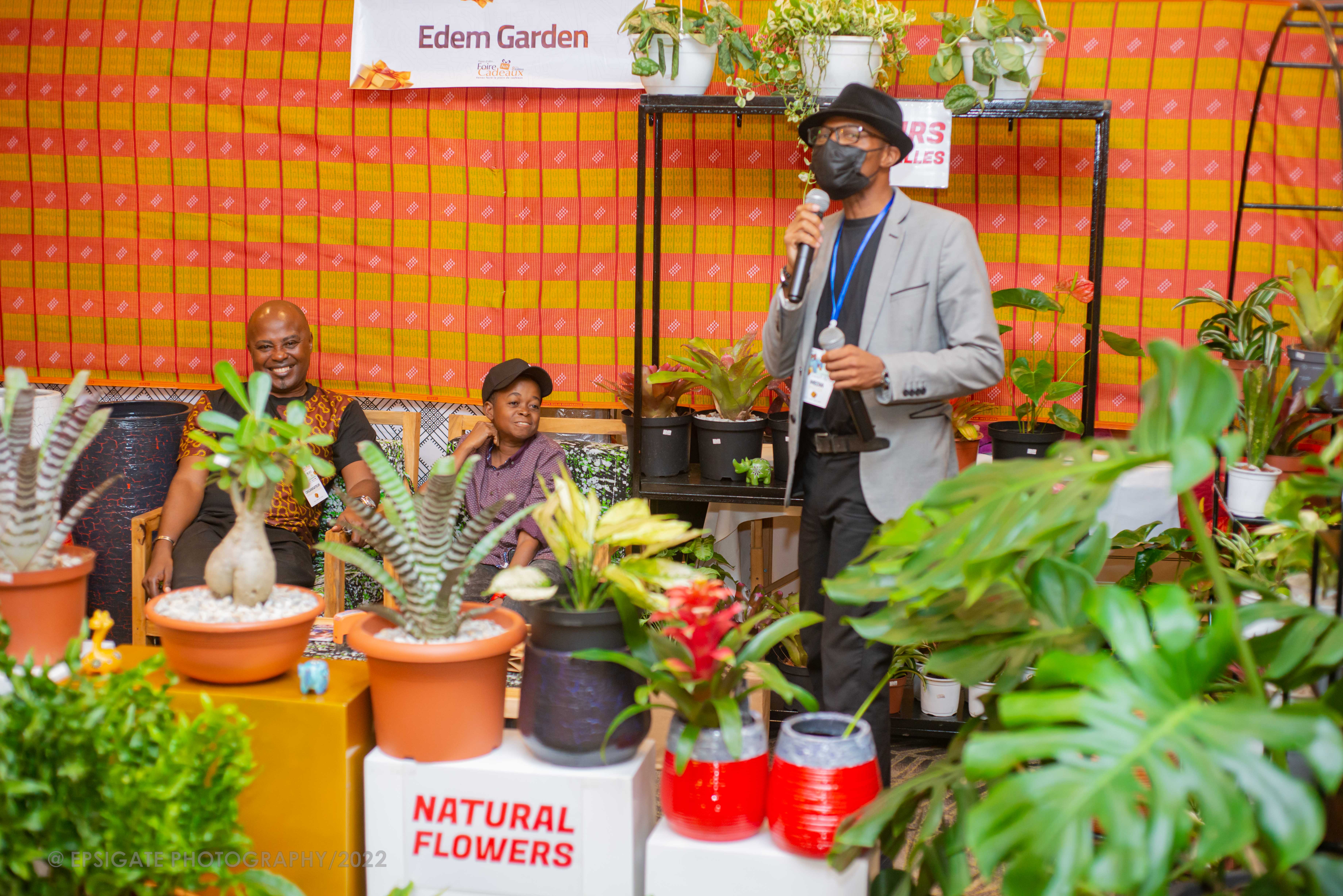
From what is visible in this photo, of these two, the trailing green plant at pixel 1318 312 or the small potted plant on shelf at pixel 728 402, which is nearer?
the trailing green plant at pixel 1318 312

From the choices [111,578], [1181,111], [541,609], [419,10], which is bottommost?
[111,578]

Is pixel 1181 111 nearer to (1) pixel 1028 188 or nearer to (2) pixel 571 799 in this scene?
(1) pixel 1028 188

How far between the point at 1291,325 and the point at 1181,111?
2.56 feet

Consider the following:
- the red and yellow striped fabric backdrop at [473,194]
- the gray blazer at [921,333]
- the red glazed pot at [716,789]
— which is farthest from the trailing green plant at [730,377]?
the red glazed pot at [716,789]

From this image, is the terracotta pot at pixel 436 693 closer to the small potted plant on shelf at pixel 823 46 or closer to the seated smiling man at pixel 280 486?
the seated smiling man at pixel 280 486

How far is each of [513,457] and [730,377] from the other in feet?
2.46

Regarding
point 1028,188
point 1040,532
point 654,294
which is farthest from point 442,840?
point 1028,188

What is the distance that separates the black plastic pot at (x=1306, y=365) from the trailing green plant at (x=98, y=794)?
7.67 ft

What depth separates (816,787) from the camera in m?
1.64

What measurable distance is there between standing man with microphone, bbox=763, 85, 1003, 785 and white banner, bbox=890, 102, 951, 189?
0.47 meters

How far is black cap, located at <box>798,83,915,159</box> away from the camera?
251cm

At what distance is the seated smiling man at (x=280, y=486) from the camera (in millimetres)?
3328

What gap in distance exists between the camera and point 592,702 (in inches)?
69.3

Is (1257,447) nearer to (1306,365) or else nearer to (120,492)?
(1306,365)
